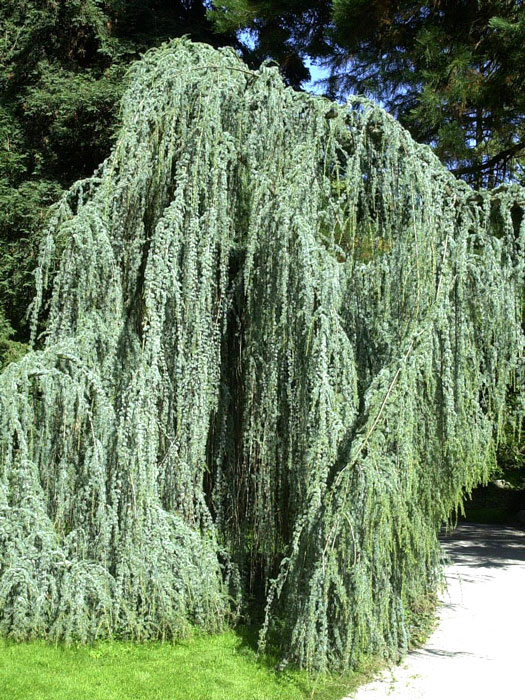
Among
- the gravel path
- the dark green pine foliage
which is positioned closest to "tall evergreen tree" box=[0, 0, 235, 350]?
the dark green pine foliage

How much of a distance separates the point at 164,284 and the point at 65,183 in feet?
23.0

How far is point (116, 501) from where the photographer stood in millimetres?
3904

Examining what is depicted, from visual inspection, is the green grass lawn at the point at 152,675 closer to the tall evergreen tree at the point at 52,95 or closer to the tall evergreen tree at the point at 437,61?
the tall evergreen tree at the point at 437,61

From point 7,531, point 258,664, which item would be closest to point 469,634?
point 258,664

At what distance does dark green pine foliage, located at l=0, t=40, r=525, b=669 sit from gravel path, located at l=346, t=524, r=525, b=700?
0.84 feet

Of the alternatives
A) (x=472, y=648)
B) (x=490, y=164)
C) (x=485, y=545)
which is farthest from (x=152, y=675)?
(x=490, y=164)

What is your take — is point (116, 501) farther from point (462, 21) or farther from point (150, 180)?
point (462, 21)

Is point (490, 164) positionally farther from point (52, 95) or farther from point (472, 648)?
point (52, 95)

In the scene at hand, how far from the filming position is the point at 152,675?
3596 mm

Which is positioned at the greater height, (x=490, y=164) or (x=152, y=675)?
(x=490, y=164)

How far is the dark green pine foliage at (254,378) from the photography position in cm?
359

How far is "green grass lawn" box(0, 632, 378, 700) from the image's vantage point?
342 centimetres

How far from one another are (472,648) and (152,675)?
2.00 meters

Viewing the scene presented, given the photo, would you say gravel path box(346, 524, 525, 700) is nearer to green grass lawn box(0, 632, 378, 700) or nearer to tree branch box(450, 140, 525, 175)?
green grass lawn box(0, 632, 378, 700)
